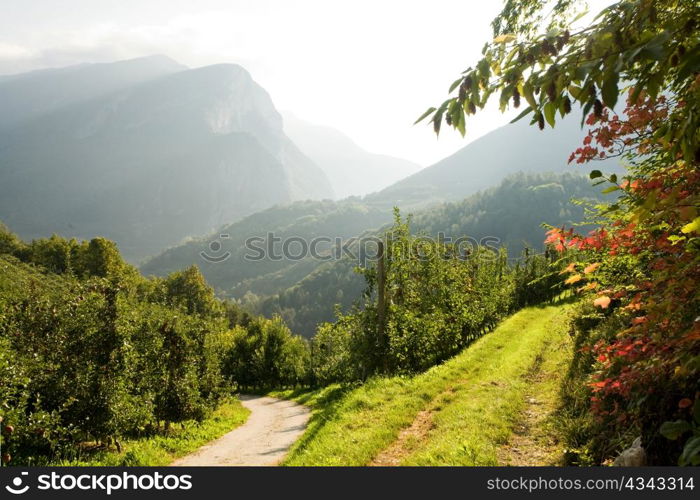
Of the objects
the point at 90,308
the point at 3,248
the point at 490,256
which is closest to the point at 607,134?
the point at 90,308

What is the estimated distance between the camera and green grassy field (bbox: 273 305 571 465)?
696cm

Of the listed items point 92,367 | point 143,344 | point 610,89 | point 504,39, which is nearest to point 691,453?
point 610,89

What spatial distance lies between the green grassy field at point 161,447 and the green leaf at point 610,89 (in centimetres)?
1317

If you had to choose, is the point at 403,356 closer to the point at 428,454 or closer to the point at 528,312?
the point at 428,454

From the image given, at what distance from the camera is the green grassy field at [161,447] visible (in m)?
11.4

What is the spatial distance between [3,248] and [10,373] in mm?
72187

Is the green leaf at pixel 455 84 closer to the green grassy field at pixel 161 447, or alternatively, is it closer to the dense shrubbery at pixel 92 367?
the dense shrubbery at pixel 92 367

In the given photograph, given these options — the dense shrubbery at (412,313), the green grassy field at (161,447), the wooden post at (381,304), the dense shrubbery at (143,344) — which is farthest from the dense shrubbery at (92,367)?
the wooden post at (381,304)

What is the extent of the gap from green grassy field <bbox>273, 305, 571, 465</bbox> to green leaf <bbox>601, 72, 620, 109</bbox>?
5978 millimetres

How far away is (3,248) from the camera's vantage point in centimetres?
6225

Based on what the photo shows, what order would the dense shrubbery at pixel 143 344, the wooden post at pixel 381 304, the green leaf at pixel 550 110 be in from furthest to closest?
the wooden post at pixel 381 304 → the dense shrubbery at pixel 143 344 → the green leaf at pixel 550 110

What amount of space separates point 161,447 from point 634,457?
550 inches

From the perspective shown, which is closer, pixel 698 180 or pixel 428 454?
pixel 698 180

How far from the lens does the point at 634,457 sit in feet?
14.9
